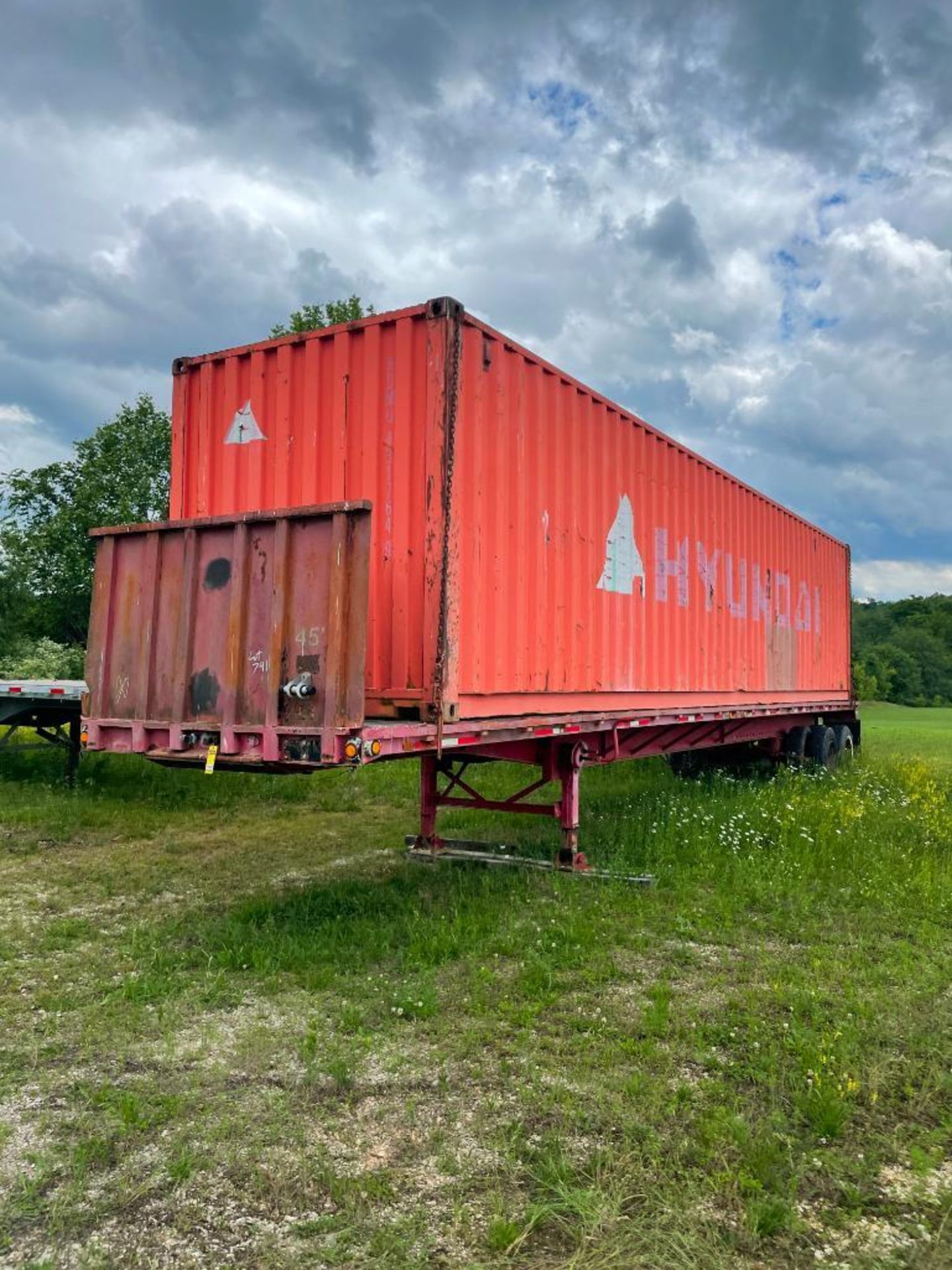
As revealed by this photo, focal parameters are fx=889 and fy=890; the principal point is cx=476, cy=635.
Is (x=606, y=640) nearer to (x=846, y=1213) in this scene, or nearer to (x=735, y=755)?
(x=846, y=1213)

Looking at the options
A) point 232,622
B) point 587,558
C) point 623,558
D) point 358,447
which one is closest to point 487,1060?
point 232,622

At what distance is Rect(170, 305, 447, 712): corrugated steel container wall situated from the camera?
18.2 ft

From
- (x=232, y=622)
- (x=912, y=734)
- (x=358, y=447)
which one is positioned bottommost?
(x=912, y=734)

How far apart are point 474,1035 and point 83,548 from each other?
1411 inches

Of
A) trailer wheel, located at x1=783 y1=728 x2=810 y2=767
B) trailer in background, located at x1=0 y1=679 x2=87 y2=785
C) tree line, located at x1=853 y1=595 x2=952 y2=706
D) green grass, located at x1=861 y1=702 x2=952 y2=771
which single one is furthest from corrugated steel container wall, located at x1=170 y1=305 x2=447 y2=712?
tree line, located at x1=853 y1=595 x2=952 y2=706

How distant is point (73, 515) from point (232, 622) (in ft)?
114

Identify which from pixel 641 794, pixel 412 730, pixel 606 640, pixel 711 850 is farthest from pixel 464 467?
pixel 641 794

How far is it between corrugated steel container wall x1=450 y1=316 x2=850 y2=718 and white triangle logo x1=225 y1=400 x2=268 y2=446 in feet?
5.56

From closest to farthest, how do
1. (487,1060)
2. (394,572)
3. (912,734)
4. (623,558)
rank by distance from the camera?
(487,1060) → (394,572) → (623,558) → (912,734)

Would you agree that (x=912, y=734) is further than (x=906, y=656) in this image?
No

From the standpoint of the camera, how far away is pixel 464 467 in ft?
19.0

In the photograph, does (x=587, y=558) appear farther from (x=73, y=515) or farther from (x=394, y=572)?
(x=73, y=515)

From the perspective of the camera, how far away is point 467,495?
5816 mm

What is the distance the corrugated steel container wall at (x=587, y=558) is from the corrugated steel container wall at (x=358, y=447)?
→ 0.24 meters
